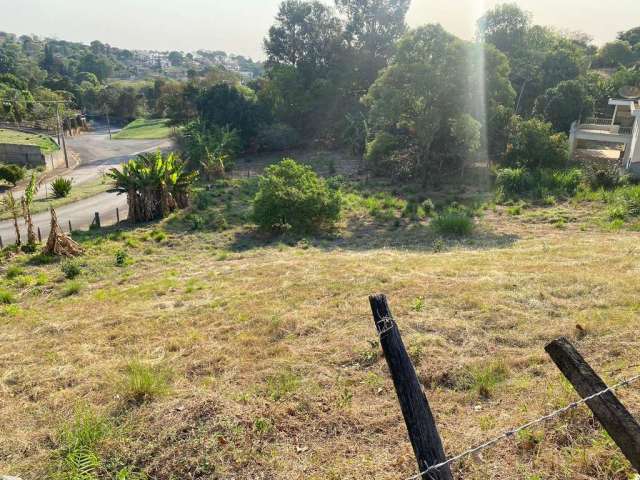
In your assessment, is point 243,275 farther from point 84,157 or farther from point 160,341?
point 84,157

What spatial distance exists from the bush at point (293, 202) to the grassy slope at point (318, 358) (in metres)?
4.86

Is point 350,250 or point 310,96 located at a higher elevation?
point 310,96

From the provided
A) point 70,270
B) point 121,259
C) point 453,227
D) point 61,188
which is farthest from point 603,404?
point 61,188

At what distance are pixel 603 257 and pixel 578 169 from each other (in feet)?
44.9

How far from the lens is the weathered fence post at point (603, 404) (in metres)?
2.83

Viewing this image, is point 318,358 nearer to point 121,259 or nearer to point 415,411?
point 415,411

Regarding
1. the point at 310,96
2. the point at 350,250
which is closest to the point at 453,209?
the point at 350,250

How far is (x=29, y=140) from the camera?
1735 inches

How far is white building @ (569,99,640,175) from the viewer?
21.9 m

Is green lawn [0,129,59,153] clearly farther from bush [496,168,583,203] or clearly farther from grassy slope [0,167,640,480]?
bush [496,168,583,203]

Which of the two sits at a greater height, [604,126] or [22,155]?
[604,126]

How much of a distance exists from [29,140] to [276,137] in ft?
82.7

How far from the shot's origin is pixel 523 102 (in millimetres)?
32812

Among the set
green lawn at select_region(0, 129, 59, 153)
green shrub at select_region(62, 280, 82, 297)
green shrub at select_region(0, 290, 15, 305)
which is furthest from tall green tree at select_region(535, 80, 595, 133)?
green lawn at select_region(0, 129, 59, 153)
